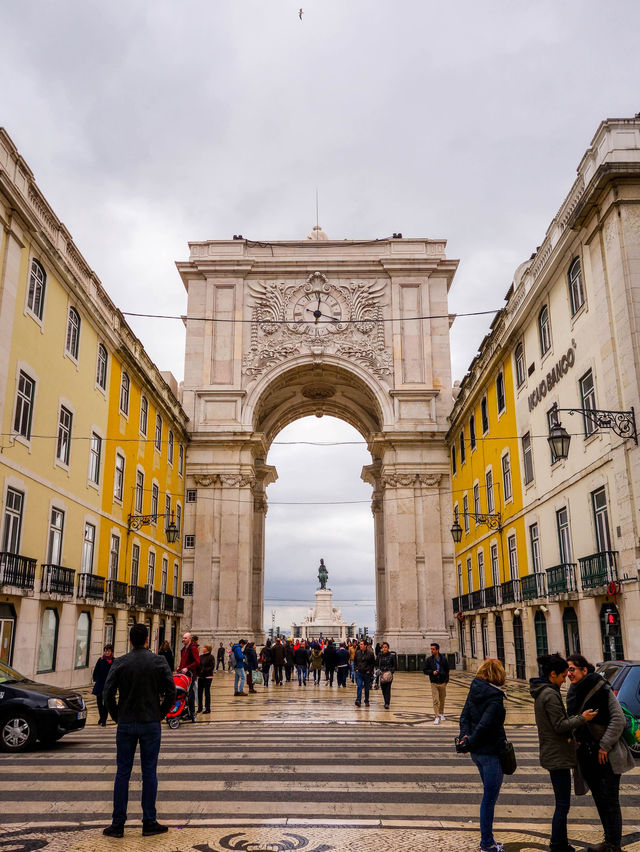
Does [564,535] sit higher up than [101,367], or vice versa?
[101,367]

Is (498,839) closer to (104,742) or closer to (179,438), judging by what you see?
(104,742)

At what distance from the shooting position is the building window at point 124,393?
28.9 metres

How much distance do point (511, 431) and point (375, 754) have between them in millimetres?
18430

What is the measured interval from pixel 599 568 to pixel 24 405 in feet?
Result: 50.8

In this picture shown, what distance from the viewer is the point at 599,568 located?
18422 millimetres

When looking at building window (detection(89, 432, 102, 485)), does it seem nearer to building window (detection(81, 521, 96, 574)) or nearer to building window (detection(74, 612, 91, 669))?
building window (detection(81, 521, 96, 574))

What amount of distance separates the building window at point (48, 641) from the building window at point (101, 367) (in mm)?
8464

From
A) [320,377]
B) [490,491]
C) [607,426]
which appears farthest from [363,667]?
[320,377]

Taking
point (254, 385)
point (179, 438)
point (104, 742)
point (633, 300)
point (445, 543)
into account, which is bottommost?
point (104, 742)

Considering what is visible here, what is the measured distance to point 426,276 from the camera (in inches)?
1809

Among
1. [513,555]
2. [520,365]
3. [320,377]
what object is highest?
[320,377]

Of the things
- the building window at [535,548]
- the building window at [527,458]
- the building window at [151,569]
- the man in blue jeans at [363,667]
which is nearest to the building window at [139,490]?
the building window at [151,569]

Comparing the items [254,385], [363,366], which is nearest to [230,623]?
[254,385]

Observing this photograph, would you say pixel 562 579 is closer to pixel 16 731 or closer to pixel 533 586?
pixel 533 586
